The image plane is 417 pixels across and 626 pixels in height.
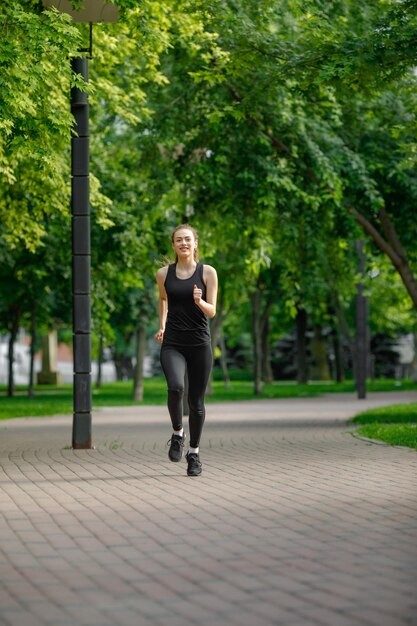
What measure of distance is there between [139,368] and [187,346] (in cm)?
2484

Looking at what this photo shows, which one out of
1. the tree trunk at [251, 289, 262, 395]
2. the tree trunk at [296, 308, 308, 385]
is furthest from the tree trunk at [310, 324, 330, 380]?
the tree trunk at [251, 289, 262, 395]

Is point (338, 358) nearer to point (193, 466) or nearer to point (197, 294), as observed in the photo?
point (193, 466)

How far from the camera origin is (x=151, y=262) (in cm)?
2812

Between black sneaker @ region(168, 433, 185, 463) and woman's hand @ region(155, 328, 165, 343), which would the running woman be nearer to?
woman's hand @ region(155, 328, 165, 343)

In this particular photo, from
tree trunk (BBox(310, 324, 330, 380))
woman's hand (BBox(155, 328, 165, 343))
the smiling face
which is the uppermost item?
tree trunk (BBox(310, 324, 330, 380))

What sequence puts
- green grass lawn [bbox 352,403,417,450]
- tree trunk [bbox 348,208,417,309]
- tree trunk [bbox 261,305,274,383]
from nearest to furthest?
green grass lawn [bbox 352,403,417,450]
tree trunk [bbox 348,208,417,309]
tree trunk [bbox 261,305,274,383]

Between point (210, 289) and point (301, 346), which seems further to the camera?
point (301, 346)

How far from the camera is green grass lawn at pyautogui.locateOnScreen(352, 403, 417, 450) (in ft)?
47.5

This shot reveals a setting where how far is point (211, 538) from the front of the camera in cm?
711

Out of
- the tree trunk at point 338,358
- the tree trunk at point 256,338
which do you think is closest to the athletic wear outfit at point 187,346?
the tree trunk at point 256,338

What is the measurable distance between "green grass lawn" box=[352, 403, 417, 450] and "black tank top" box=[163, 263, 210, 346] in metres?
3.84

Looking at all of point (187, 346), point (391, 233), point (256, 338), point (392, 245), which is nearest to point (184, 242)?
point (187, 346)

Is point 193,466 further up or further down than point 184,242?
further down

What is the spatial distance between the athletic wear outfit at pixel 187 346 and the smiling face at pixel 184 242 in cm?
16
